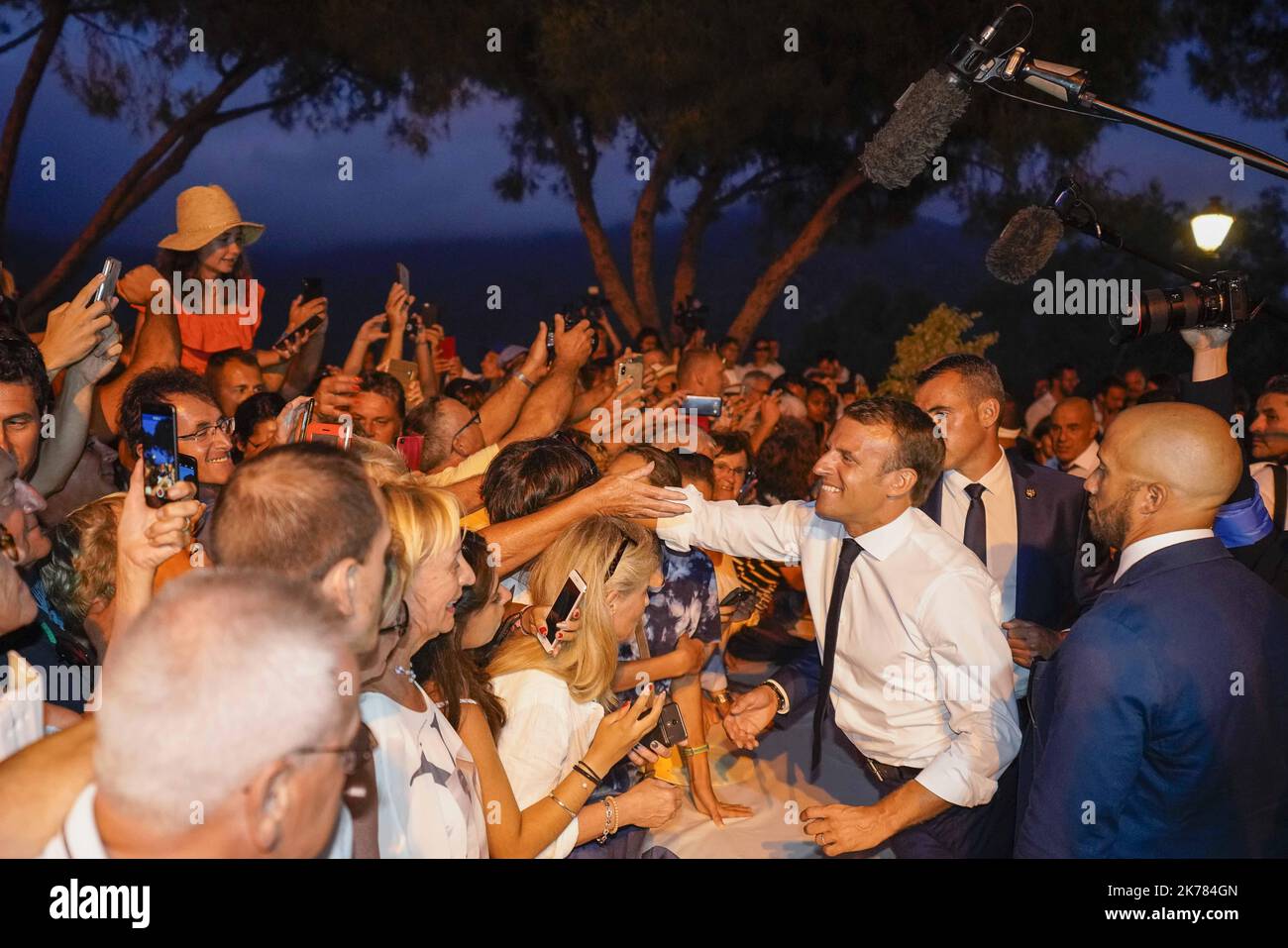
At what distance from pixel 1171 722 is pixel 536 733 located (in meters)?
1.30

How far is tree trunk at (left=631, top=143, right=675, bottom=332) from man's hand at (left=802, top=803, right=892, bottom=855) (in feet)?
34.2

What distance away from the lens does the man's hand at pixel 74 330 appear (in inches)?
117

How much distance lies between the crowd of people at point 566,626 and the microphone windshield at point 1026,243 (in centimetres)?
44

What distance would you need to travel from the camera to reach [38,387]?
2770 mm

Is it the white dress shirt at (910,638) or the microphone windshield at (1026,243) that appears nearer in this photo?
the white dress shirt at (910,638)

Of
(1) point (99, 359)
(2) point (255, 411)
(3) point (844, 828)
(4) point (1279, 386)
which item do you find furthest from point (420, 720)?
(4) point (1279, 386)

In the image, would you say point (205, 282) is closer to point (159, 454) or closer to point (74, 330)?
point (74, 330)

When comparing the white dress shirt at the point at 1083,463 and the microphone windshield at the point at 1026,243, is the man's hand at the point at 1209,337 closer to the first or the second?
the microphone windshield at the point at 1026,243

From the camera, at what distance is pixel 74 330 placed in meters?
3.01

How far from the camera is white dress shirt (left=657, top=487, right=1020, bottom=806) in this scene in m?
2.59

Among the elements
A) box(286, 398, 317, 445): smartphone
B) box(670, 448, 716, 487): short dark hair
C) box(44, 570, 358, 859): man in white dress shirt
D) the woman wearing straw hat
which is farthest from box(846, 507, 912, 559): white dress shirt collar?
the woman wearing straw hat

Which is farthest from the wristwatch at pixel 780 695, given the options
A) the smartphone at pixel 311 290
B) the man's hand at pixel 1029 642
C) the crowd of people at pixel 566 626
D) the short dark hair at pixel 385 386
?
the smartphone at pixel 311 290

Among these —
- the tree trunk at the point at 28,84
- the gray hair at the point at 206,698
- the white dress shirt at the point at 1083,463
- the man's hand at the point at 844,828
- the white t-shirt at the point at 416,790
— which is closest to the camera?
the gray hair at the point at 206,698
